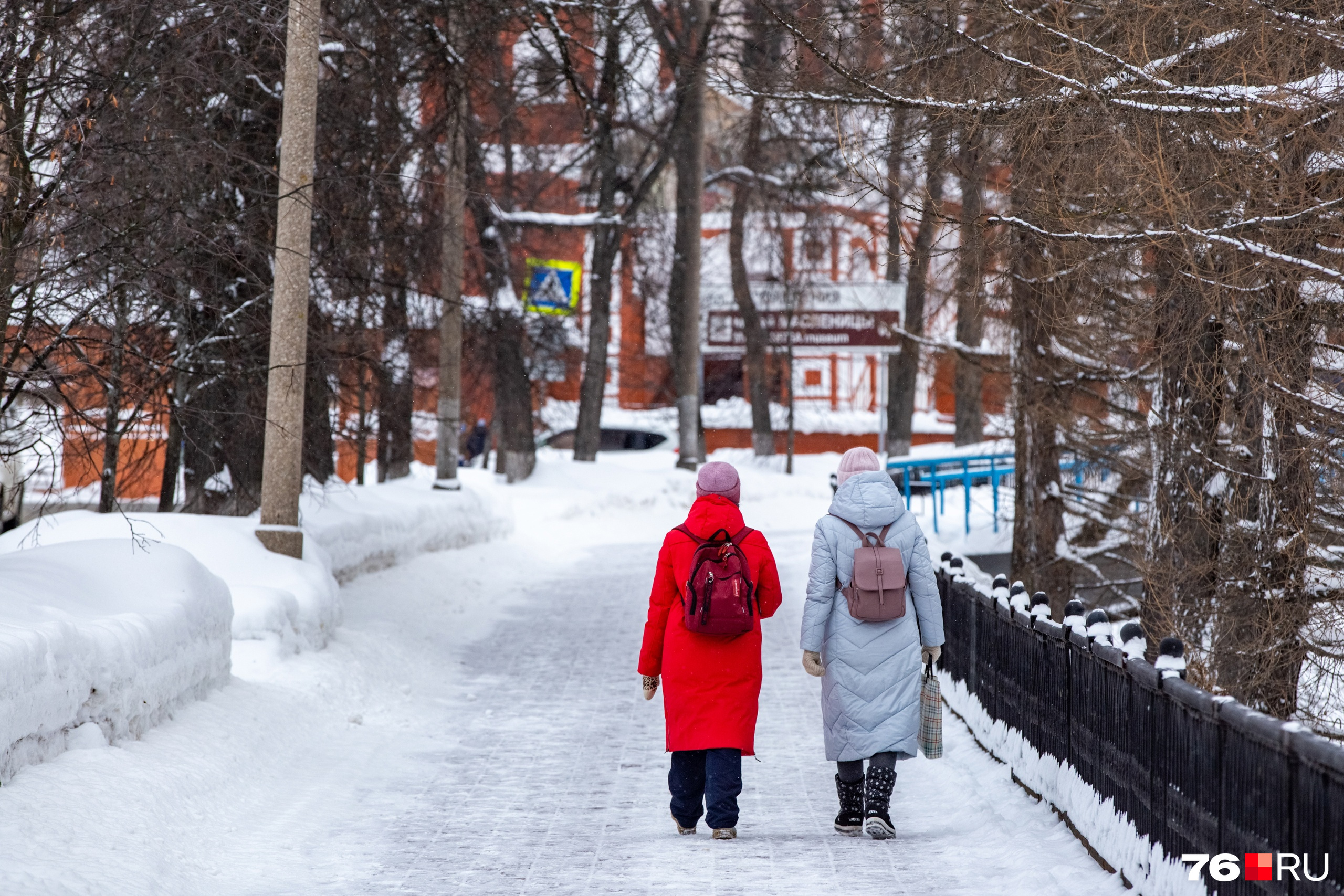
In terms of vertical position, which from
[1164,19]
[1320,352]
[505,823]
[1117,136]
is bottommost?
[505,823]

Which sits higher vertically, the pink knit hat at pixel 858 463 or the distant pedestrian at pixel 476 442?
the pink knit hat at pixel 858 463

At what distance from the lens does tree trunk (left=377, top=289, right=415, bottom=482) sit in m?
15.6

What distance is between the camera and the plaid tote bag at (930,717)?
21.9 ft

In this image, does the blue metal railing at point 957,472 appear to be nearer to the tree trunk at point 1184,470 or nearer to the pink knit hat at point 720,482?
the tree trunk at point 1184,470

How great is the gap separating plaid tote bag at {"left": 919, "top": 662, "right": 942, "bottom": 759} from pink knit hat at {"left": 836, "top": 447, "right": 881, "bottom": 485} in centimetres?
91

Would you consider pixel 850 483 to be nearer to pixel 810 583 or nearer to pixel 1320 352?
pixel 810 583

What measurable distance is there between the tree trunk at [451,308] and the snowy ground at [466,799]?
19.2 feet

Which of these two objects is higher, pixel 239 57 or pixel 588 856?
pixel 239 57

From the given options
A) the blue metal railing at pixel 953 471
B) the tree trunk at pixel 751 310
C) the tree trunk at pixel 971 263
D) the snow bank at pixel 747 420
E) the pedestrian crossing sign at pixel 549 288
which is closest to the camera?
the tree trunk at pixel 971 263

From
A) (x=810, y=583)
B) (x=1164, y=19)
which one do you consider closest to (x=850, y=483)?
(x=810, y=583)

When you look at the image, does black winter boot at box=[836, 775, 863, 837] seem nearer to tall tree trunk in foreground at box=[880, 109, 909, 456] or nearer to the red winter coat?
the red winter coat

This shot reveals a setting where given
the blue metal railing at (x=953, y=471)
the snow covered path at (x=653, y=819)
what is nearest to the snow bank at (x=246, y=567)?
the snow covered path at (x=653, y=819)

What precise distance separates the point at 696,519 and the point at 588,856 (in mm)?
1501

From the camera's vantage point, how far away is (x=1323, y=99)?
6.28 meters
